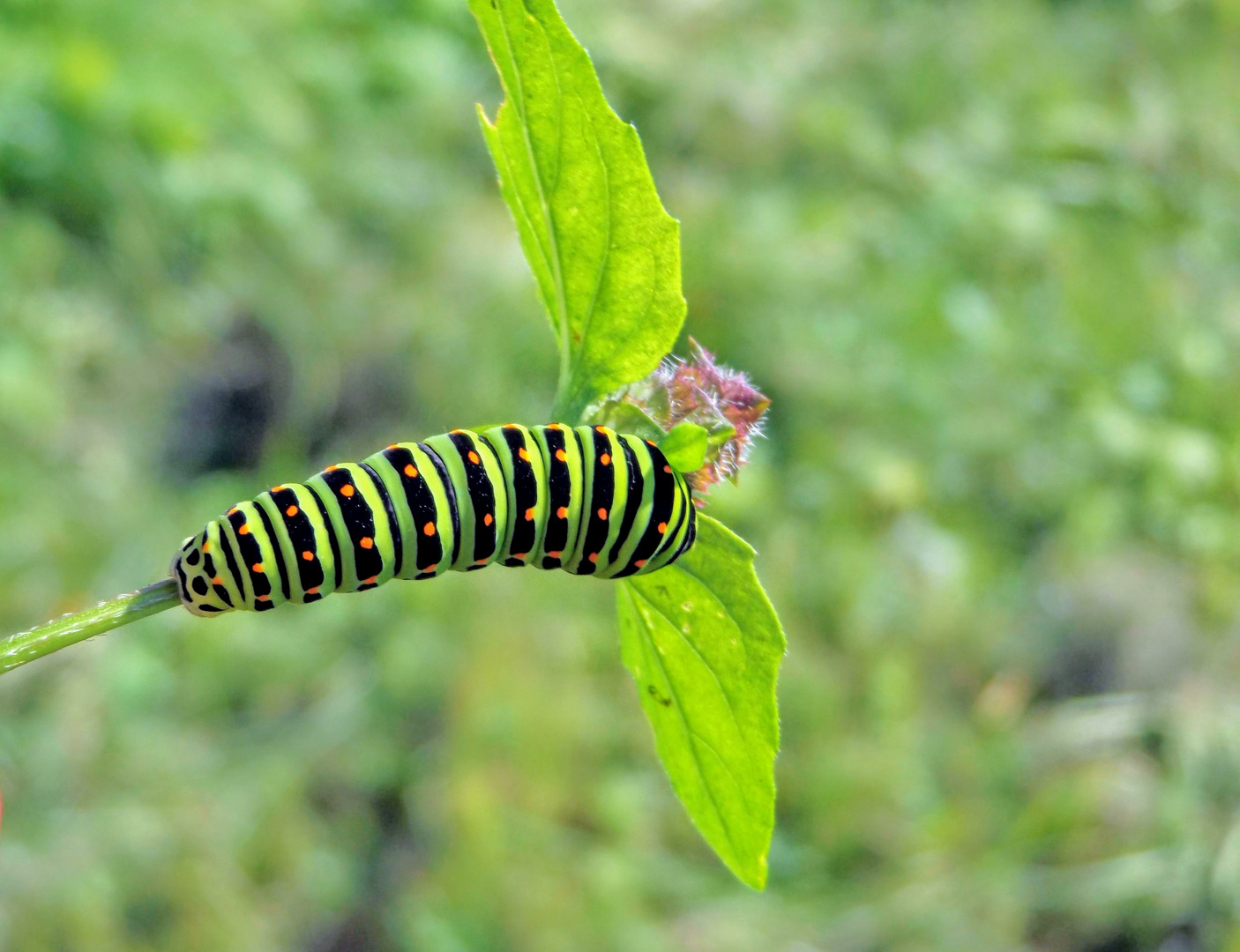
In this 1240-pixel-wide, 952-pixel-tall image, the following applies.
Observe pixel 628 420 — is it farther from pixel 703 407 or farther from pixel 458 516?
pixel 458 516

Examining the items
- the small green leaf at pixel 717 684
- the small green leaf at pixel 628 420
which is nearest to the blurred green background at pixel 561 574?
the small green leaf at pixel 717 684

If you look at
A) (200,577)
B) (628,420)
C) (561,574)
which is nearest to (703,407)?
(628,420)

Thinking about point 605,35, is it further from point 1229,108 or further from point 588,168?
point 588,168

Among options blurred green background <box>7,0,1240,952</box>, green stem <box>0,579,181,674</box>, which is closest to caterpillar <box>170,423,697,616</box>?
green stem <box>0,579,181,674</box>

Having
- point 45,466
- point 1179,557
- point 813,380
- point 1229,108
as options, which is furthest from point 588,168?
point 1229,108

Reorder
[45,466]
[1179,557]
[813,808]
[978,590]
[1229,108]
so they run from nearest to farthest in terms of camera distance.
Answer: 1. [45,466]
2. [813,808]
3. [978,590]
4. [1179,557]
5. [1229,108]

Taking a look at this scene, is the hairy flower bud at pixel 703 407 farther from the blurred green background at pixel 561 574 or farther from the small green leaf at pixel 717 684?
the blurred green background at pixel 561 574
